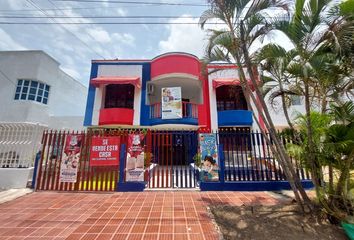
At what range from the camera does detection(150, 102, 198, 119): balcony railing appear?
1236cm

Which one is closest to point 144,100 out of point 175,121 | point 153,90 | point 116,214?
point 153,90

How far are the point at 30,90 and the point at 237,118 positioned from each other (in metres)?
14.9

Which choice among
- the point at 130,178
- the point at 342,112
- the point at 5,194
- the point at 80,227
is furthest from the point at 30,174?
the point at 342,112

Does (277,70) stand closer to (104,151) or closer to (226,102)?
(104,151)

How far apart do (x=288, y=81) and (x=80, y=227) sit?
20.5ft

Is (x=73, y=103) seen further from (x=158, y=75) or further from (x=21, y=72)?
(x=158, y=75)

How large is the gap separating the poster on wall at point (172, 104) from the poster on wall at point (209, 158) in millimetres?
5152

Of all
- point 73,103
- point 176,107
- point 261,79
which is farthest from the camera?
point 73,103

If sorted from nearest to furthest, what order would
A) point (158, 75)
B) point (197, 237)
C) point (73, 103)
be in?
point (197, 237), point (158, 75), point (73, 103)

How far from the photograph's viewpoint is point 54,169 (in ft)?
21.1

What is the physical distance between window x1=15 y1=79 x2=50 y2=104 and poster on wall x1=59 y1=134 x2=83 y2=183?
952cm

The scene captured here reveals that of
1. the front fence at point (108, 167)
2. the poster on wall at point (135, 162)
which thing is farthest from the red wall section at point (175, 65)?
the poster on wall at point (135, 162)

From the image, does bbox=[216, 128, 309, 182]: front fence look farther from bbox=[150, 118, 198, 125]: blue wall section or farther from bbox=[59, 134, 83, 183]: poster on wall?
bbox=[59, 134, 83, 183]: poster on wall

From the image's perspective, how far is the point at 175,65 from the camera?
12.7 metres
